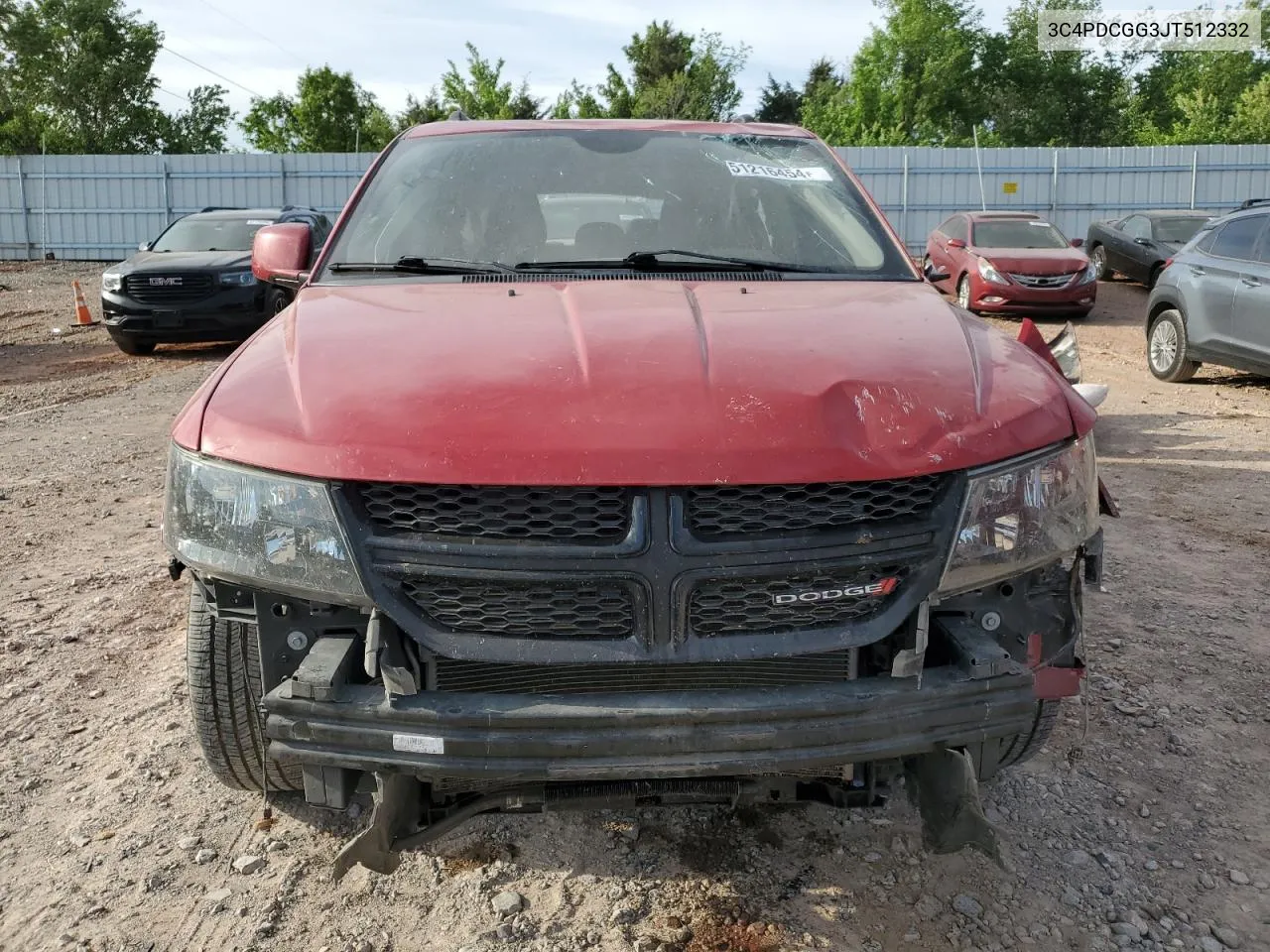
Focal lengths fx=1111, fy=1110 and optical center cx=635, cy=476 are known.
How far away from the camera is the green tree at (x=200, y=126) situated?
48562mm

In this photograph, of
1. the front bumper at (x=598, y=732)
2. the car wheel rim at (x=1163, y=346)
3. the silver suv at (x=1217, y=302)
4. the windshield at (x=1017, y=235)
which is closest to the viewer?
the front bumper at (x=598, y=732)

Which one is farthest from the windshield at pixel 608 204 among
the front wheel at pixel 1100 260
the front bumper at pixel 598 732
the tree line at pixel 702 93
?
the tree line at pixel 702 93

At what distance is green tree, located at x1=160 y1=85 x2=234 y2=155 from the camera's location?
159ft

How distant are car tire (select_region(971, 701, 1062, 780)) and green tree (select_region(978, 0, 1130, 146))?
5165 cm

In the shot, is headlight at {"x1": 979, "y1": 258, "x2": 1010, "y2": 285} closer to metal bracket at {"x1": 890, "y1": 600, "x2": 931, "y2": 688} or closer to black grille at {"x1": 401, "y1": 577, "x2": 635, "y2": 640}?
metal bracket at {"x1": 890, "y1": 600, "x2": 931, "y2": 688}

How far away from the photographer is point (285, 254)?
3.56 meters

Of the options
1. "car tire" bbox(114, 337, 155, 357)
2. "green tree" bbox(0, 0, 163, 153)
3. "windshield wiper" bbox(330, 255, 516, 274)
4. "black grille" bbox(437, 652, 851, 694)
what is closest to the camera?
"black grille" bbox(437, 652, 851, 694)

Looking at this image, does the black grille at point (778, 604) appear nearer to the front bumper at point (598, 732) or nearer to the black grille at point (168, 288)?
the front bumper at point (598, 732)

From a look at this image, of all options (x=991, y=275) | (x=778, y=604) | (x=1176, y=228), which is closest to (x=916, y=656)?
(x=778, y=604)

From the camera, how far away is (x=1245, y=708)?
3.56 m

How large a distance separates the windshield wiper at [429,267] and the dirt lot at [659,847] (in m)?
1.46

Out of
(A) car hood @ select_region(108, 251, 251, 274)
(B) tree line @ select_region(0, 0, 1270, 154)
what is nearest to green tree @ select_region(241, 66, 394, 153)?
(B) tree line @ select_region(0, 0, 1270, 154)

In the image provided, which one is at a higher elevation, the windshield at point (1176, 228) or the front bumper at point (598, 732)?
the windshield at point (1176, 228)

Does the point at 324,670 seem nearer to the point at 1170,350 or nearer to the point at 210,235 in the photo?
the point at 1170,350
